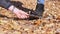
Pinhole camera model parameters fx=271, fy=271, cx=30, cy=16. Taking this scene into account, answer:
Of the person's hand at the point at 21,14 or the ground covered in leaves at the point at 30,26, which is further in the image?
the person's hand at the point at 21,14

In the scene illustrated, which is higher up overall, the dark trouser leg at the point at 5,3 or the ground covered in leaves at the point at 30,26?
the dark trouser leg at the point at 5,3

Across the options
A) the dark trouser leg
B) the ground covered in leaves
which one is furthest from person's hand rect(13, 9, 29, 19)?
the dark trouser leg

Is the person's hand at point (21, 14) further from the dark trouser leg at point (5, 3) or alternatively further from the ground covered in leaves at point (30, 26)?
the dark trouser leg at point (5, 3)

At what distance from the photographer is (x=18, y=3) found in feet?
17.8

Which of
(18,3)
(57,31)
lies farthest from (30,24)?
(18,3)

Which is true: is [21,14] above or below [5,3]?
below

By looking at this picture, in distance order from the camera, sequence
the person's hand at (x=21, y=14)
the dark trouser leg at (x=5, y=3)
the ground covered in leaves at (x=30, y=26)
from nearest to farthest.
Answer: the ground covered in leaves at (x=30, y=26) → the person's hand at (x=21, y=14) → the dark trouser leg at (x=5, y=3)

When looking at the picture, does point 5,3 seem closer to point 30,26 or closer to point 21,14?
point 21,14

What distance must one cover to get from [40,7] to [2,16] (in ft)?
1.96

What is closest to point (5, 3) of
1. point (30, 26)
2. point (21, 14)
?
point (21, 14)

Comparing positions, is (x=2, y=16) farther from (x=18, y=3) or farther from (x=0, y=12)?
(x=18, y=3)

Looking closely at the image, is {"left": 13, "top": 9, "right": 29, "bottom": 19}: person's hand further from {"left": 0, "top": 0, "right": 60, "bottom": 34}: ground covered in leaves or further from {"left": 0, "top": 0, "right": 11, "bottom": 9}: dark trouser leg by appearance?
{"left": 0, "top": 0, "right": 11, "bottom": 9}: dark trouser leg

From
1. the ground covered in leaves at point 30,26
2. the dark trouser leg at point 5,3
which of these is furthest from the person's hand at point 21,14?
the dark trouser leg at point 5,3

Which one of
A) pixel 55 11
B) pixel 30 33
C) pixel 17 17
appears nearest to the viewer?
pixel 30 33
